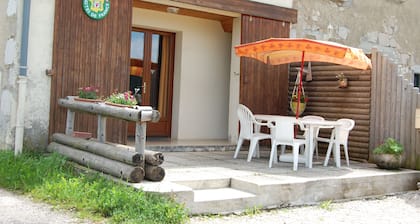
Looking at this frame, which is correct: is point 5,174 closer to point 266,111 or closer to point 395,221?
point 395,221

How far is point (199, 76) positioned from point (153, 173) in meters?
5.07

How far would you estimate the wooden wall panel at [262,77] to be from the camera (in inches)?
356

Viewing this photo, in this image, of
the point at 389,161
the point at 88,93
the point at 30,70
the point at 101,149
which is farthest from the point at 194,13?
the point at 389,161

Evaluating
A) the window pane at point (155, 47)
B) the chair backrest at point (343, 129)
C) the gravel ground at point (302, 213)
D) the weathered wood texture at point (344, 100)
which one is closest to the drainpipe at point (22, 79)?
the gravel ground at point (302, 213)

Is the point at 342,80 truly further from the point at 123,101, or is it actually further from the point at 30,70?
the point at 30,70

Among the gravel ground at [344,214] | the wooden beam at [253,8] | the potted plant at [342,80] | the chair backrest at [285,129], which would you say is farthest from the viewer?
the wooden beam at [253,8]

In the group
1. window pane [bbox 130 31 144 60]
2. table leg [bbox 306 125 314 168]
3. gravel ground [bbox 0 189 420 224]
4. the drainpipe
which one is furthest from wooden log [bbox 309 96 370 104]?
the drainpipe

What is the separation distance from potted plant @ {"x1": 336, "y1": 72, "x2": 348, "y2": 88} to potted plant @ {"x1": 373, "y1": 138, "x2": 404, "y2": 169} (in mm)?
1373

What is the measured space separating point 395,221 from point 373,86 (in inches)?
127

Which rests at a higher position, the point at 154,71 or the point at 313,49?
the point at 313,49

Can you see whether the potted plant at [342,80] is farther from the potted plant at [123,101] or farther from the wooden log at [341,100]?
the potted plant at [123,101]

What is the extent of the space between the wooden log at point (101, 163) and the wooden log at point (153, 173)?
0.27 feet

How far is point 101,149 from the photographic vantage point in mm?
5680

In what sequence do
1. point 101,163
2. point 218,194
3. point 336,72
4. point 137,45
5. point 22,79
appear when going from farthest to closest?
1. point 137,45
2. point 336,72
3. point 22,79
4. point 101,163
5. point 218,194
